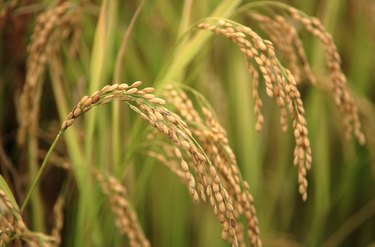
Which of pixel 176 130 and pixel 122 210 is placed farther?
pixel 122 210

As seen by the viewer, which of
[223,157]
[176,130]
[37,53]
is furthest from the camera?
[37,53]

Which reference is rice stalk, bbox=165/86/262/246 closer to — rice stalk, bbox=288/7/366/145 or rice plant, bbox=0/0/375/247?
rice plant, bbox=0/0/375/247

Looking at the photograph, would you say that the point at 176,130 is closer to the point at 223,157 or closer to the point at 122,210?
the point at 223,157

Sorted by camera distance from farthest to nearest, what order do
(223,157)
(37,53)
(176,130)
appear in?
(37,53), (223,157), (176,130)

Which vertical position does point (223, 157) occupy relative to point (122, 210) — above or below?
above

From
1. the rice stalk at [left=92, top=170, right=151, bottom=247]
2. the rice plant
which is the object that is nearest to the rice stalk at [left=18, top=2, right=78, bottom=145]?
the rice plant

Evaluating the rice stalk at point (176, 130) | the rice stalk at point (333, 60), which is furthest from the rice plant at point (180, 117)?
the rice stalk at point (176, 130)

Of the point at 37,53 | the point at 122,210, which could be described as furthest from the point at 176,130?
the point at 37,53

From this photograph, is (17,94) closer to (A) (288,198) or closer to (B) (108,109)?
(B) (108,109)

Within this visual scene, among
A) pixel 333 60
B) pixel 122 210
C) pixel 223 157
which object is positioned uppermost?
pixel 333 60
